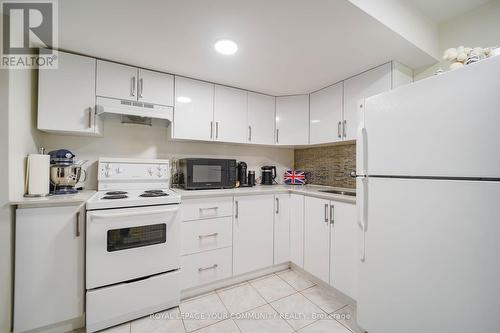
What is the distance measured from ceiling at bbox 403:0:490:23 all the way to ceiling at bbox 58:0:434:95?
30 cm

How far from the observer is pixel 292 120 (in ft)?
8.52

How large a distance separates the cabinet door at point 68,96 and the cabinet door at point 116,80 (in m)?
0.05

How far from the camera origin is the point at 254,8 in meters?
1.18

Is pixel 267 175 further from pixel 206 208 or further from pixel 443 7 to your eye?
pixel 443 7

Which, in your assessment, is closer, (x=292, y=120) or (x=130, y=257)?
(x=130, y=257)

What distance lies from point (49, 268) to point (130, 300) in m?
0.55

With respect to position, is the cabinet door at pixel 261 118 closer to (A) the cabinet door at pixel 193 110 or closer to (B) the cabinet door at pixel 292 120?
(B) the cabinet door at pixel 292 120

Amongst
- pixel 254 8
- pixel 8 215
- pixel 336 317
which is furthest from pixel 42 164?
pixel 336 317

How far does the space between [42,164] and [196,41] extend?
1.39 metres

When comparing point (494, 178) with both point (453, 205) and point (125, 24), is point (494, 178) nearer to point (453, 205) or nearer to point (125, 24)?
point (453, 205)

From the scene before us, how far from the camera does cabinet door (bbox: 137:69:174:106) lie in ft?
6.20

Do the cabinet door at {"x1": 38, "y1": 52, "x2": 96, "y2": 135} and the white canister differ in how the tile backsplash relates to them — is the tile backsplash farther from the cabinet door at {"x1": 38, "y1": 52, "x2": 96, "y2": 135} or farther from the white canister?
the white canister

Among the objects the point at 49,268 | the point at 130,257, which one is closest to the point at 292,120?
the point at 130,257

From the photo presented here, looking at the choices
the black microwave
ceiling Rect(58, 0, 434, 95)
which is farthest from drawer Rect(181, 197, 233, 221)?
ceiling Rect(58, 0, 434, 95)
